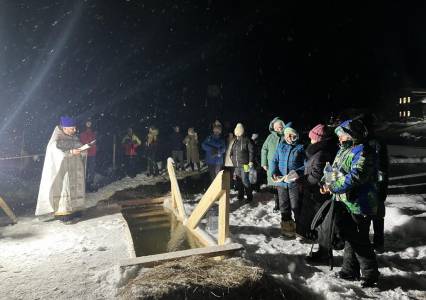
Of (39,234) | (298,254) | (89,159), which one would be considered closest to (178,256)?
(298,254)

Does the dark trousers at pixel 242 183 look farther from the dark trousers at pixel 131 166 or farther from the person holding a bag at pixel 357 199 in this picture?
the dark trousers at pixel 131 166

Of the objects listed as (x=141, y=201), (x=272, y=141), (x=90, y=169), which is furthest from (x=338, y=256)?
(x=90, y=169)

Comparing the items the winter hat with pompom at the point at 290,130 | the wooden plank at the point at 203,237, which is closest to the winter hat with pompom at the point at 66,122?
the wooden plank at the point at 203,237

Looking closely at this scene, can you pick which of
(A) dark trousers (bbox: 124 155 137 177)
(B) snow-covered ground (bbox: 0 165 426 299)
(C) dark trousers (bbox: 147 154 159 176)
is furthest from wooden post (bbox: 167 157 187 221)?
(A) dark trousers (bbox: 124 155 137 177)

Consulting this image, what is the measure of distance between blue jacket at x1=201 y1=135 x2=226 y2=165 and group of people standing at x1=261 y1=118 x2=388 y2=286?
206 cm

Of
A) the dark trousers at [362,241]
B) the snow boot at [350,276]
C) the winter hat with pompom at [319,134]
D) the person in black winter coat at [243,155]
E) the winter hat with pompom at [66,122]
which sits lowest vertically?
the snow boot at [350,276]

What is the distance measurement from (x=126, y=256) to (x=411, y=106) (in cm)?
6627

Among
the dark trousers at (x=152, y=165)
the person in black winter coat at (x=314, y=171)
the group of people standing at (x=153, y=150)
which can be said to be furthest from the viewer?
the group of people standing at (x=153, y=150)

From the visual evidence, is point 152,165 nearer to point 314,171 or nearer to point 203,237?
point 203,237

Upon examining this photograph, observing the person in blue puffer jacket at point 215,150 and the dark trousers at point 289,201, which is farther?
the person in blue puffer jacket at point 215,150

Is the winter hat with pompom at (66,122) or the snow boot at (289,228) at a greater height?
the winter hat with pompom at (66,122)

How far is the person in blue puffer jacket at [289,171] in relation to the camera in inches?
213

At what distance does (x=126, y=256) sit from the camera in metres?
4.89

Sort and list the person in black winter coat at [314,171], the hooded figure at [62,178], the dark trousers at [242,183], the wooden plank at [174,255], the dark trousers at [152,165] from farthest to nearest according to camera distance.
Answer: the dark trousers at [152,165], the dark trousers at [242,183], the hooded figure at [62,178], the person in black winter coat at [314,171], the wooden plank at [174,255]
